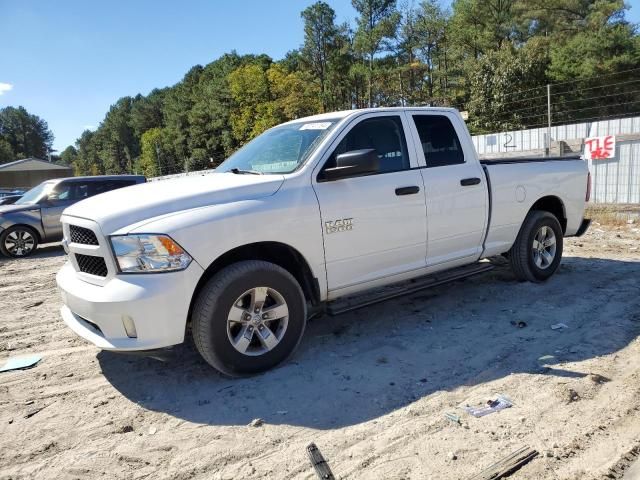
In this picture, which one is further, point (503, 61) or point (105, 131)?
point (105, 131)

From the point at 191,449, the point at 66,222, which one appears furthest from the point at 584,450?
the point at 66,222

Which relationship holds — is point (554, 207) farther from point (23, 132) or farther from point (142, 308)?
point (23, 132)

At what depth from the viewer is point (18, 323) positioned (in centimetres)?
551

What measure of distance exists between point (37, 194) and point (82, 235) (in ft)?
30.6

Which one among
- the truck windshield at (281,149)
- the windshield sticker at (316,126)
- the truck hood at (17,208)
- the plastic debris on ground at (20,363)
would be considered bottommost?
the plastic debris on ground at (20,363)

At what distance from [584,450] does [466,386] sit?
0.88 m

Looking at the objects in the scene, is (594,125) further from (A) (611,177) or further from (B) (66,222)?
(B) (66,222)

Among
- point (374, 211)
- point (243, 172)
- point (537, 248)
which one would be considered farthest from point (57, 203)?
point (537, 248)

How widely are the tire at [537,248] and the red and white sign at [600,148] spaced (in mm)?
5332

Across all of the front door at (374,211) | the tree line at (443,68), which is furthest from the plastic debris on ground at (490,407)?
the tree line at (443,68)

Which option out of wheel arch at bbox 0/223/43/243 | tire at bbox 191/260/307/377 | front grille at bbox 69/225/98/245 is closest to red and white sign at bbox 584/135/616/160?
tire at bbox 191/260/307/377

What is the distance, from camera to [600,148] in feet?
32.9

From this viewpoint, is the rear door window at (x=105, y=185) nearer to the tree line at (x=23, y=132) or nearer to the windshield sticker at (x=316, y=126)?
the windshield sticker at (x=316, y=126)

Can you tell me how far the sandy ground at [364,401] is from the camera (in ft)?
8.70
